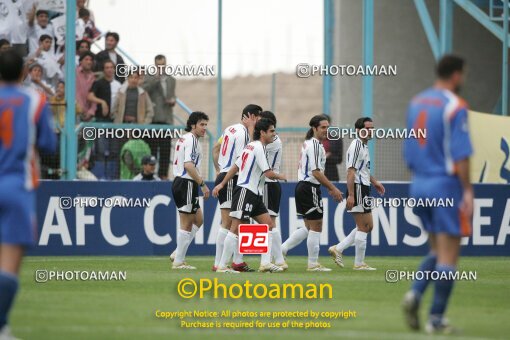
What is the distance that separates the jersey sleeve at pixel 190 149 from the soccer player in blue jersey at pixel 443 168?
25.1ft

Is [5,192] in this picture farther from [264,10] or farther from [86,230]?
[264,10]

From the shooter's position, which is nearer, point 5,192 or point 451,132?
point 5,192

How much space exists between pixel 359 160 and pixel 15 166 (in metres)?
9.19

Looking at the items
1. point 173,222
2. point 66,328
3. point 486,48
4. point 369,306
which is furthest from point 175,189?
point 486,48

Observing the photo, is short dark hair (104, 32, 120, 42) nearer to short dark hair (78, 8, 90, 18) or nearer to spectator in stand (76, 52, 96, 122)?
spectator in stand (76, 52, 96, 122)

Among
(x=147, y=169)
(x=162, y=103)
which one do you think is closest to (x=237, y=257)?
(x=147, y=169)

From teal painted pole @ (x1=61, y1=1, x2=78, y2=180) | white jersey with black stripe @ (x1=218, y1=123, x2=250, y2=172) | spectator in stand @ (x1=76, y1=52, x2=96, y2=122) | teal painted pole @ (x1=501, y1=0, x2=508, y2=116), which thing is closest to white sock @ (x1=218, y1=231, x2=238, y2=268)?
white jersey with black stripe @ (x1=218, y1=123, x2=250, y2=172)

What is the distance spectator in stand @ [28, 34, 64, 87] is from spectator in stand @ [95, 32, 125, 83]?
0.96m

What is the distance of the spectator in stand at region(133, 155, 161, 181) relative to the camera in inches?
Result: 842

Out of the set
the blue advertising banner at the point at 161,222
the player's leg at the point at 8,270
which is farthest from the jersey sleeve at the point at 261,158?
the player's leg at the point at 8,270

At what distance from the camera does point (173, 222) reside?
2127 centimetres

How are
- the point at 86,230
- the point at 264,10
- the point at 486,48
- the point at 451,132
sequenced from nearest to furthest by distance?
the point at 451,132 → the point at 86,230 → the point at 264,10 → the point at 486,48

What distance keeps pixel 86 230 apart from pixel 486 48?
39.1ft

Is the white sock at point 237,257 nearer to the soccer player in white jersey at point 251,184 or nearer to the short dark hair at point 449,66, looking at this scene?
the soccer player in white jersey at point 251,184
